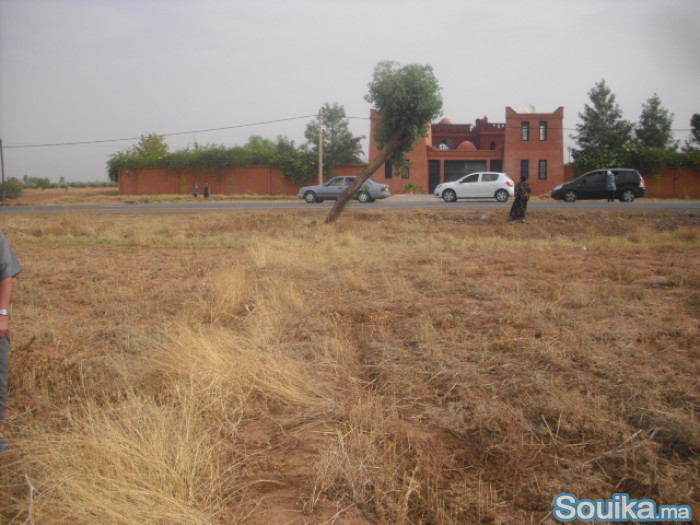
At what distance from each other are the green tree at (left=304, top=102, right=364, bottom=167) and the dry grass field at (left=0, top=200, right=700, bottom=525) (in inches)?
1393

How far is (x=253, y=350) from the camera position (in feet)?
14.4

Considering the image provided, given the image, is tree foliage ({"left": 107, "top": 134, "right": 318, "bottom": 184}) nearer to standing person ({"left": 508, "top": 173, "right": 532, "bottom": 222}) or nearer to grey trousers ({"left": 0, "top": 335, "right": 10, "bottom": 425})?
standing person ({"left": 508, "top": 173, "right": 532, "bottom": 222})

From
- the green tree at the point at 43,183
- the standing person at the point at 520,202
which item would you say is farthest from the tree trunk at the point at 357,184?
the green tree at the point at 43,183

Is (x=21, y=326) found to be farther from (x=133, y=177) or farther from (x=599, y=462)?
(x=133, y=177)

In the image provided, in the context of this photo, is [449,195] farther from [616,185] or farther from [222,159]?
[222,159]

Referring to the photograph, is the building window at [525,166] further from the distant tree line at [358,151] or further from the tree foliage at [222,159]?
the tree foliage at [222,159]

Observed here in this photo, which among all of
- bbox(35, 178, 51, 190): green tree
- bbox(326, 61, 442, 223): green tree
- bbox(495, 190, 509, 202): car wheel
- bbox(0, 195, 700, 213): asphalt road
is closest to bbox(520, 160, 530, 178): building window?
bbox(0, 195, 700, 213): asphalt road

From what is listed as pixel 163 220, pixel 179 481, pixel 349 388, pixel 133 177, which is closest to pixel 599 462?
pixel 349 388

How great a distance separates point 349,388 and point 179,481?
1618 mm

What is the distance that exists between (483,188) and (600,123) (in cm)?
2722

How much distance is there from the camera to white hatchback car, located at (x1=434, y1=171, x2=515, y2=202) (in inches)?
984

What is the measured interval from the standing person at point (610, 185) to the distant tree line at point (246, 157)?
73.2 ft

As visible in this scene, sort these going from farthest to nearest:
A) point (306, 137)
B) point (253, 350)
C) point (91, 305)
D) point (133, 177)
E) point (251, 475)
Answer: point (306, 137) < point (133, 177) < point (91, 305) < point (253, 350) < point (251, 475)

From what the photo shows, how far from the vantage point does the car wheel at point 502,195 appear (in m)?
25.0
